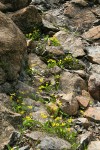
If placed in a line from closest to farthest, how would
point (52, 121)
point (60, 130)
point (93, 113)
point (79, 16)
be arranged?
point (60, 130)
point (52, 121)
point (93, 113)
point (79, 16)

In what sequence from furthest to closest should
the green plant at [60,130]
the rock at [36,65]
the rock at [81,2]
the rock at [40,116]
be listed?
the rock at [81,2]
the rock at [36,65]
the rock at [40,116]
the green plant at [60,130]

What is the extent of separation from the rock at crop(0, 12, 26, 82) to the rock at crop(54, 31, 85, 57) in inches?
75.9

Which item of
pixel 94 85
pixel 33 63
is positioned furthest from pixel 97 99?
pixel 33 63

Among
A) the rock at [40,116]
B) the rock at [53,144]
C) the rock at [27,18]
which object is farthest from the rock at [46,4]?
the rock at [53,144]

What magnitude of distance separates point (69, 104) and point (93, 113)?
2.01ft

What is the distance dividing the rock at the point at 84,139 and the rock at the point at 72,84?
1.63 m

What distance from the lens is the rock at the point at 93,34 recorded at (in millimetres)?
10273

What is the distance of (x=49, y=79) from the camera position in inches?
325

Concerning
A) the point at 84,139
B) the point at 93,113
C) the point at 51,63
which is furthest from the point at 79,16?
the point at 84,139

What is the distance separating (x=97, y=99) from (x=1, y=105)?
270 cm

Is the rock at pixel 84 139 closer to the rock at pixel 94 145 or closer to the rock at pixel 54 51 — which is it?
the rock at pixel 94 145

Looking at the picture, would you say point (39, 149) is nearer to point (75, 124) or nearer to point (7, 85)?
point (75, 124)

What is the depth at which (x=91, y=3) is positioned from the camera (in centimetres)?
1184

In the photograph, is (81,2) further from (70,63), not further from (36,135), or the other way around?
(36,135)
